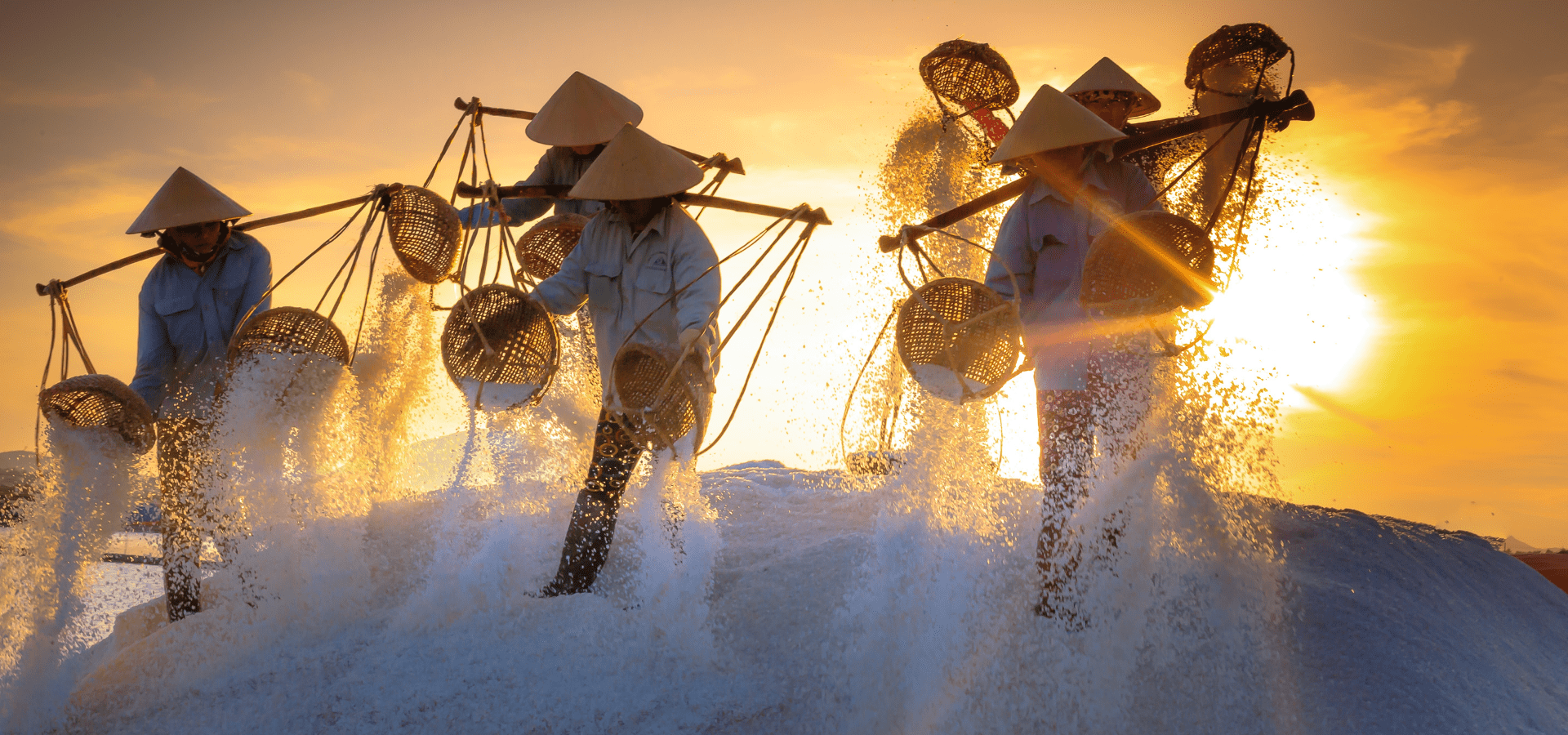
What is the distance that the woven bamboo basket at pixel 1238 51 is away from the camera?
3520mm

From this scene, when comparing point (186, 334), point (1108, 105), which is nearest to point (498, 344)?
point (186, 334)

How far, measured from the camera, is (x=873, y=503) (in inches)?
177

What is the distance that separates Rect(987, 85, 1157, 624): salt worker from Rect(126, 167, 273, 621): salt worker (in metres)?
2.78

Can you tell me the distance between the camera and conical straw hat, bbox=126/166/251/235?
336 cm

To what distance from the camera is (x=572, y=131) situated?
4.00 metres

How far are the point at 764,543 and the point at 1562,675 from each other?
311 cm

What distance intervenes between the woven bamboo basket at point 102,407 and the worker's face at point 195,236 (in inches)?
22.0

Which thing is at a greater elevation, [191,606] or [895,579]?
[895,579]

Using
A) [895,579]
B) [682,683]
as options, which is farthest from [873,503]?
[682,683]

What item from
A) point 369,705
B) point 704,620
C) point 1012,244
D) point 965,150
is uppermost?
point 965,150

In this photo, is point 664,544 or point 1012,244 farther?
point 664,544

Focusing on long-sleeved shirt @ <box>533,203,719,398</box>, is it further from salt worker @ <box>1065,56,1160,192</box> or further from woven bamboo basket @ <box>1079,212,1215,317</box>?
salt worker @ <box>1065,56,1160,192</box>

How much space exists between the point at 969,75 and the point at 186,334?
11.1 feet

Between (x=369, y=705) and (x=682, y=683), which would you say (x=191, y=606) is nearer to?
(x=369, y=705)
